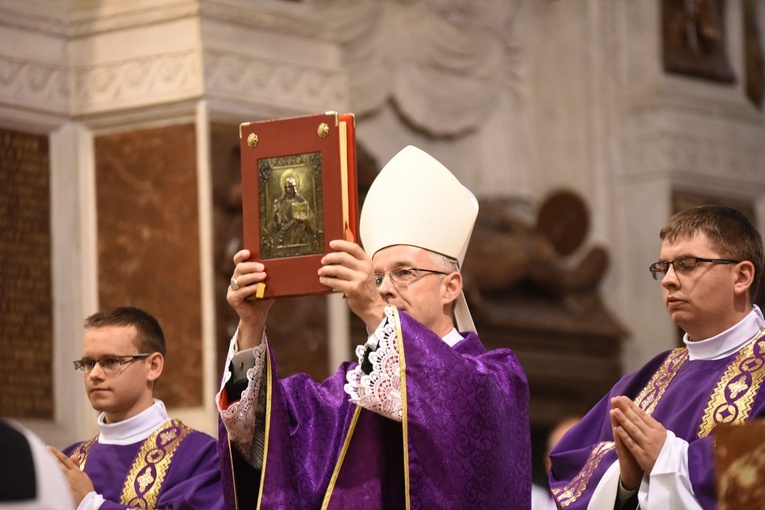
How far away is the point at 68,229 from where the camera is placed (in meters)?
8.85

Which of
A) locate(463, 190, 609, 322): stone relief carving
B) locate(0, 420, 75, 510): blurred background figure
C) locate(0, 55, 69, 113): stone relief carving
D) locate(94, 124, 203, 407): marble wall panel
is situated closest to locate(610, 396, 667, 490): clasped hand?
locate(0, 420, 75, 510): blurred background figure

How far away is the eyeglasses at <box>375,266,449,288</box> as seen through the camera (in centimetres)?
546

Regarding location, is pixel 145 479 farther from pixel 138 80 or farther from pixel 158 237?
pixel 138 80

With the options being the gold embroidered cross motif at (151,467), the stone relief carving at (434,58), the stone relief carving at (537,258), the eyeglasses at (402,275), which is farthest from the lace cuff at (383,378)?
the stone relief carving at (434,58)

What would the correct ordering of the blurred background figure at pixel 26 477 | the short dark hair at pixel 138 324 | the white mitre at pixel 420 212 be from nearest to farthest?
the blurred background figure at pixel 26 477
the white mitre at pixel 420 212
the short dark hair at pixel 138 324

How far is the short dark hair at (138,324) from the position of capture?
6086mm

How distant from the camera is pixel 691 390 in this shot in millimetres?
5258

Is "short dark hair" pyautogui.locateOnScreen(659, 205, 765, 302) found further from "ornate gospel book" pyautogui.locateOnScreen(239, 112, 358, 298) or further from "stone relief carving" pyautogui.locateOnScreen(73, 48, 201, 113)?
"stone relief carving" pyautogui.locateOnScreen(73, 48, 201, 113)

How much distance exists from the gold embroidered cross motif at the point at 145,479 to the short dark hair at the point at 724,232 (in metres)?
2.06

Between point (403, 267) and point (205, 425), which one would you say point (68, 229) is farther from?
point (403, 267)

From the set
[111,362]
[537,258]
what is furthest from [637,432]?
[537,258]

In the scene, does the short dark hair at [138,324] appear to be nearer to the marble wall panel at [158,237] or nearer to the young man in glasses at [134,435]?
the young man in glasses at [134,435]

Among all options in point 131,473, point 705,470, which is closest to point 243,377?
point 131,473

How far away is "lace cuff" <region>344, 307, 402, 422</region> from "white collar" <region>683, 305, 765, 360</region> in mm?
1028
